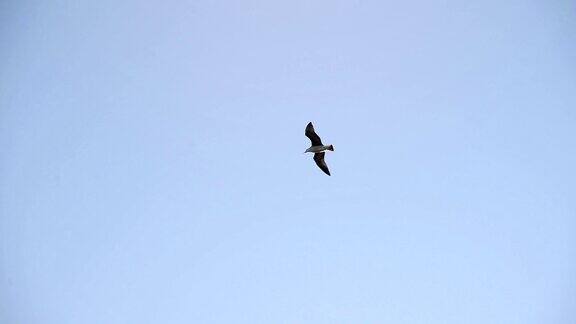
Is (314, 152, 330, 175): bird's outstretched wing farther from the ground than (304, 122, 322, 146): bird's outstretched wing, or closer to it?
closer to it

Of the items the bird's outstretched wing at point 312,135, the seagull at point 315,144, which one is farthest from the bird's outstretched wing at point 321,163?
Answer: the bird's outstretched wing at point 312,135

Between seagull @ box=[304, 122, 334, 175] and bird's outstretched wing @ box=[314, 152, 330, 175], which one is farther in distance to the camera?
bird's outstretched wing @ box=[314, 152, 330, 175]

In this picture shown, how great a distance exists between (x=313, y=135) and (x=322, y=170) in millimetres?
3624

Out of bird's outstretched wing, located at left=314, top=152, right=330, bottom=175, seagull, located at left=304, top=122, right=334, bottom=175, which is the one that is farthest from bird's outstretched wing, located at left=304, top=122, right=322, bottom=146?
bird's outstretched wing, located at left=314, top=152, right=330, bottom=175

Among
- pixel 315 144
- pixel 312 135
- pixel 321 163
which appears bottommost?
pixel 321 163

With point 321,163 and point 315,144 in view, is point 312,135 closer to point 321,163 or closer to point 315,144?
point 315,144

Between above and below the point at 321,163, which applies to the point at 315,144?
above

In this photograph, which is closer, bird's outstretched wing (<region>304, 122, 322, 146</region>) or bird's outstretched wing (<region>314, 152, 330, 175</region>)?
bird's outstretched wing (<region>304, 122, 322, 146</region>)

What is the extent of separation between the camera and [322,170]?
44.3m

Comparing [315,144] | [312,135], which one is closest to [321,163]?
[315,144]

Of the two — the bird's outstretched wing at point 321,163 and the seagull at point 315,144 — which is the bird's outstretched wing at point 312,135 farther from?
the bird's outstretched wing at point 321,163

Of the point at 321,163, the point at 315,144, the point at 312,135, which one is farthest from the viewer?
the point at 321,163

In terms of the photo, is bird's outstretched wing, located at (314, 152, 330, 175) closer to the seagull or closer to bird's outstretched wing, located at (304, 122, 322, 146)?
the seagull

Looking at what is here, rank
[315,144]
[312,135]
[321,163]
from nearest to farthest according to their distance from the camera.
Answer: [312,135] < [315,144] < [321,163]
